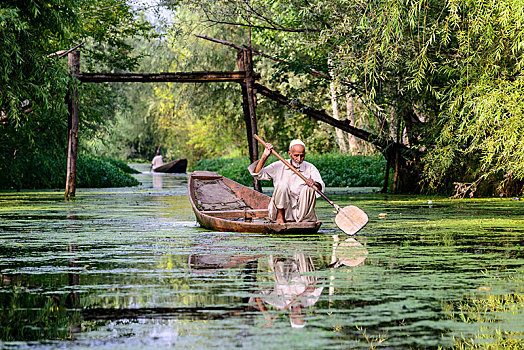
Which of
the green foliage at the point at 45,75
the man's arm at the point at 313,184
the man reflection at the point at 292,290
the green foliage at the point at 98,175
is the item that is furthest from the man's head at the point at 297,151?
the green foliage at the point at 98,175

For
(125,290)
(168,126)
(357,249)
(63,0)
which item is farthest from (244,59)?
(168,126)

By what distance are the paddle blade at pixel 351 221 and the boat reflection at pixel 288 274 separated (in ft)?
2.16

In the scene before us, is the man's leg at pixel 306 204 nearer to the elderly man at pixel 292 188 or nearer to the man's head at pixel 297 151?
the elderly man at pixel 292 188

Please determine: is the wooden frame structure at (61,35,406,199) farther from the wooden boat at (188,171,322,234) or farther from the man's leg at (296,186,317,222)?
the man's leg at (296,186,317,222)

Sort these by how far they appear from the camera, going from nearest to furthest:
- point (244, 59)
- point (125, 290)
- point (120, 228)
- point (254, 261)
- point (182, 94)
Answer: point (125, 290), point (254, 261), point (120, 228), point (244, 59), point (182, 94)

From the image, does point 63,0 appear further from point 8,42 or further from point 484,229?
point 484,229

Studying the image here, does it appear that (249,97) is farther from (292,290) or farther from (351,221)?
(292,290)

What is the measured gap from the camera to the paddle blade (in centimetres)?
1050

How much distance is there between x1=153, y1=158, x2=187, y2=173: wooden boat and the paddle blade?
4204cm

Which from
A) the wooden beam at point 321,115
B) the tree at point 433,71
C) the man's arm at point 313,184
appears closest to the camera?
the man's arm at point 313,184

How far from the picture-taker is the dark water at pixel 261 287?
14.7 feet

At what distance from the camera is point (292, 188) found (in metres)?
10.8

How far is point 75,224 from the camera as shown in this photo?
41.1 ft

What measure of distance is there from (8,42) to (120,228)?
333 cm
